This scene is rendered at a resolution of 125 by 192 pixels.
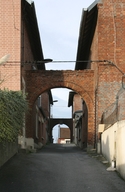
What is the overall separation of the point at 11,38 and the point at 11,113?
8189 millimetres

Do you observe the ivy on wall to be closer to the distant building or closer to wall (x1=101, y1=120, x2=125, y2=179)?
wall (x1=101, y1=120, x2=125, y2=179)

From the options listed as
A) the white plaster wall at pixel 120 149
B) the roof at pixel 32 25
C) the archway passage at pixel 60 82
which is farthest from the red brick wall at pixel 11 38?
the white plaster wall at pixel 120 149

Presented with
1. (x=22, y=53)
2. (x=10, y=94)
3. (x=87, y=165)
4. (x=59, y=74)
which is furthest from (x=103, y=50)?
(x=10, y=94)

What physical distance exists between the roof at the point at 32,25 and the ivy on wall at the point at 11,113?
26.1 ft

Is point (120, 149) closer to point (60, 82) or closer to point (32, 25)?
point (60, 82)

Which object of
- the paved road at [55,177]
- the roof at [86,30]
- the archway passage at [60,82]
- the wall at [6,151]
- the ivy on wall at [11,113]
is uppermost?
the roof at [86,30]

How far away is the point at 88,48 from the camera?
24.5 meters

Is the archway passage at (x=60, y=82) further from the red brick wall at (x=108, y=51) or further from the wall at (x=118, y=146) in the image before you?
the wall at (x=118, y=146)

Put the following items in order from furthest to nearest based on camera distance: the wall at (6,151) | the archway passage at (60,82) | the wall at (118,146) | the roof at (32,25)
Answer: the archway passage at (60,82) < the roof at (32,25) < the wall at (6,151) < the wall at (118,146)

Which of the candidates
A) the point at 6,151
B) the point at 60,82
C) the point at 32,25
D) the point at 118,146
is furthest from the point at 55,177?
the point at 32,25

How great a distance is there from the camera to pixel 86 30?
71.1 ft

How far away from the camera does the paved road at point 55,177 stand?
9.79 m

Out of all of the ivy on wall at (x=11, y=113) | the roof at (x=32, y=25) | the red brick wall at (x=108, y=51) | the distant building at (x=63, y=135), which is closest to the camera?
the ivy on wall at (x=11, y=113)

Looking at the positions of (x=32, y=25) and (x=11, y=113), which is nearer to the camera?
(x=11, y=113)
